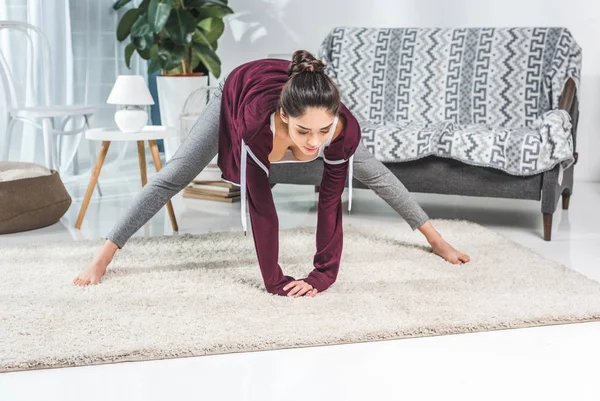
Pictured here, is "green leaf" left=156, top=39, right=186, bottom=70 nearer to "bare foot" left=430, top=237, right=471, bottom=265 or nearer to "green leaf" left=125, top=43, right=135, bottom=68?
"green leaf" left=125, top=43, right=135, bottom=68

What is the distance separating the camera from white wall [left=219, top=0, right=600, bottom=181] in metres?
5.02

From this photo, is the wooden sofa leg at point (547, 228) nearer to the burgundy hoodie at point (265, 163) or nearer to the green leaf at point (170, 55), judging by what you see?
the burgundy hoodie at point (265, 163)

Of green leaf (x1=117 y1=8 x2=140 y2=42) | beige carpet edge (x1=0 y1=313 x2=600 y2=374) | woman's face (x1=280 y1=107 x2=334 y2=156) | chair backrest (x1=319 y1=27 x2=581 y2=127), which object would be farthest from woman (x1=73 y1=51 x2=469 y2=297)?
green leaf (x1=117 y1=8 x2=140 y2=42)

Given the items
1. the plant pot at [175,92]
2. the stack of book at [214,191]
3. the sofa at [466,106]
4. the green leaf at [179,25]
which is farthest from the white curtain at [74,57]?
the sofa at [466,106]

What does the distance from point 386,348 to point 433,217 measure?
6.20ft

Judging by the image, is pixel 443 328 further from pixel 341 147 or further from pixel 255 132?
pixel 255 132

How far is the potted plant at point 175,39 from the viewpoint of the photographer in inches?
192

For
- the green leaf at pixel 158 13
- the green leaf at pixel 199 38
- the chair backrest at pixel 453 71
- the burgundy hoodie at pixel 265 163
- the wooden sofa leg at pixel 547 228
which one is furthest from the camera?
the green leaf at pixel 199 38

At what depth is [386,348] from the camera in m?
2.15

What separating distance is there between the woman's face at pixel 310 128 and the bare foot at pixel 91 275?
2.78ft

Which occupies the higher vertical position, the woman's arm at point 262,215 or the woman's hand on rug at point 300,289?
the woman's arm at point 262,215

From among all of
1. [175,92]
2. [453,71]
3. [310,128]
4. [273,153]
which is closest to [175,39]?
[175,92]

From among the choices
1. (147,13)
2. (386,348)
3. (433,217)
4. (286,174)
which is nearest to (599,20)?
(433,217)

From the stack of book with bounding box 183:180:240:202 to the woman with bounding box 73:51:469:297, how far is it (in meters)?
1.57
